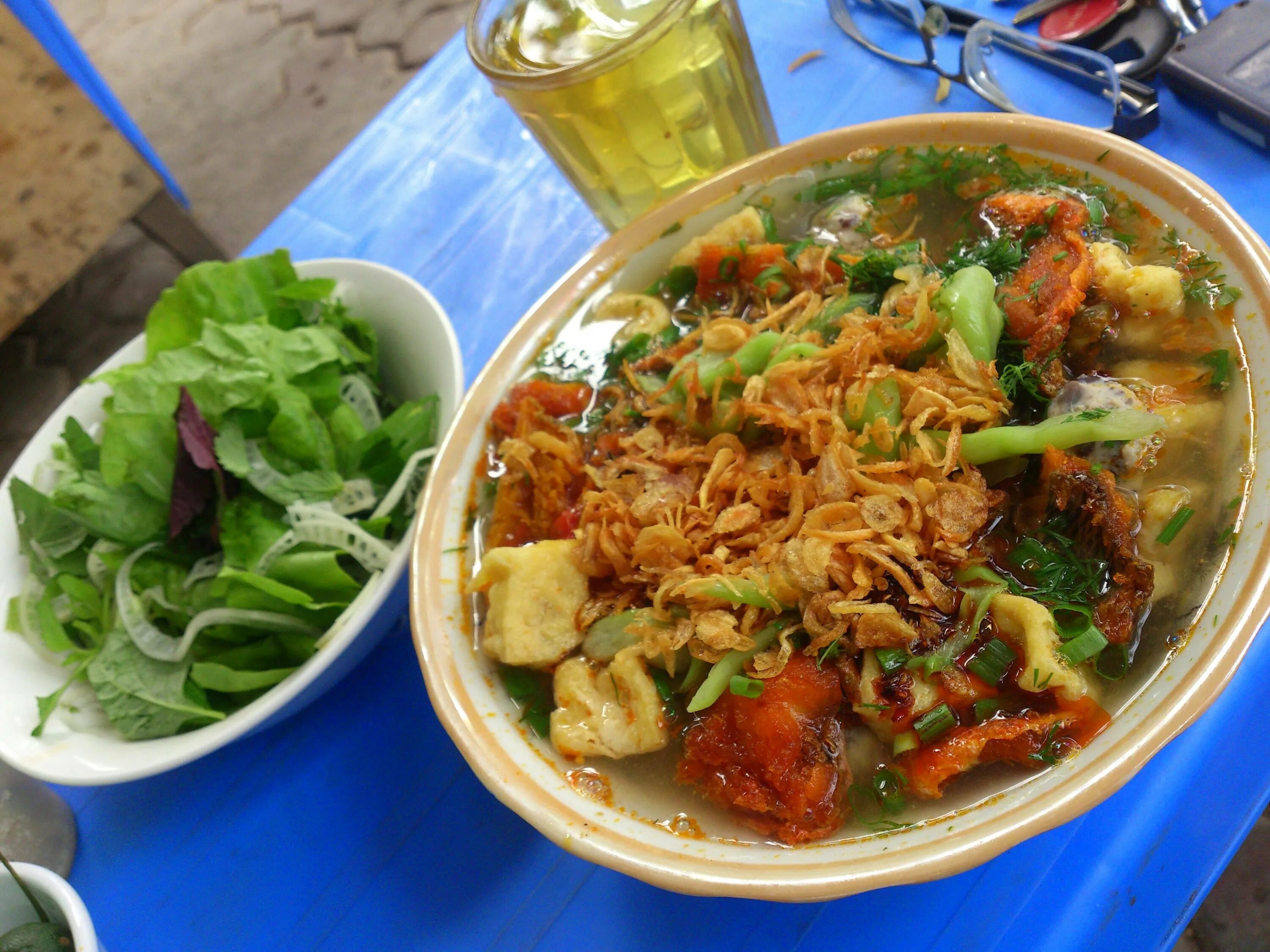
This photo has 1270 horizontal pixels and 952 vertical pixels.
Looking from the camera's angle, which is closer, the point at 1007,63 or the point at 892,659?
the point at 892,659

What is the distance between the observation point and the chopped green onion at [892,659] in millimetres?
1127

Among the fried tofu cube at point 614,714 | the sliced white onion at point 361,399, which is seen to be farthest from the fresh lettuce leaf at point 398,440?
the fried tofu cube at point 614,714

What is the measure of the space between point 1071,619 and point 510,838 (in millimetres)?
951

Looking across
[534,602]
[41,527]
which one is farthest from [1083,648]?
[41,527]

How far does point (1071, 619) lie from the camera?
3.70 feet

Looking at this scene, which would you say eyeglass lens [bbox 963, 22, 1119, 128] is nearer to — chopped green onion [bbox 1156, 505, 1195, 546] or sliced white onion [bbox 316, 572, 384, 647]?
chopped green onion [bbox 1156, 505, 1195, 546]

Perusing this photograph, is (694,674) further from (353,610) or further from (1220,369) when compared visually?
(1220,369)

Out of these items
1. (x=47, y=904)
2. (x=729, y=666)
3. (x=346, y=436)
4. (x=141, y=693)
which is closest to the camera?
A: (x=729, y=666)

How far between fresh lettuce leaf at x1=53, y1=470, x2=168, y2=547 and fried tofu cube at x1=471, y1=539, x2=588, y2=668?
31.0 inches

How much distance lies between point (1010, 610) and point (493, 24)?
4.72ft

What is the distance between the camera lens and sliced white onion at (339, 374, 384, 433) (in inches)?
73.2

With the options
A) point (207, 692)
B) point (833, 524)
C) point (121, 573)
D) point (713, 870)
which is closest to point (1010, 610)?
point (833, 524)

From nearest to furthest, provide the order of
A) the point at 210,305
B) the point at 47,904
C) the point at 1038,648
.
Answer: the point at 1038,648
the point at 47,904
the point at 210,305

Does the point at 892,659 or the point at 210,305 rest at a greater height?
the point at 210,305
